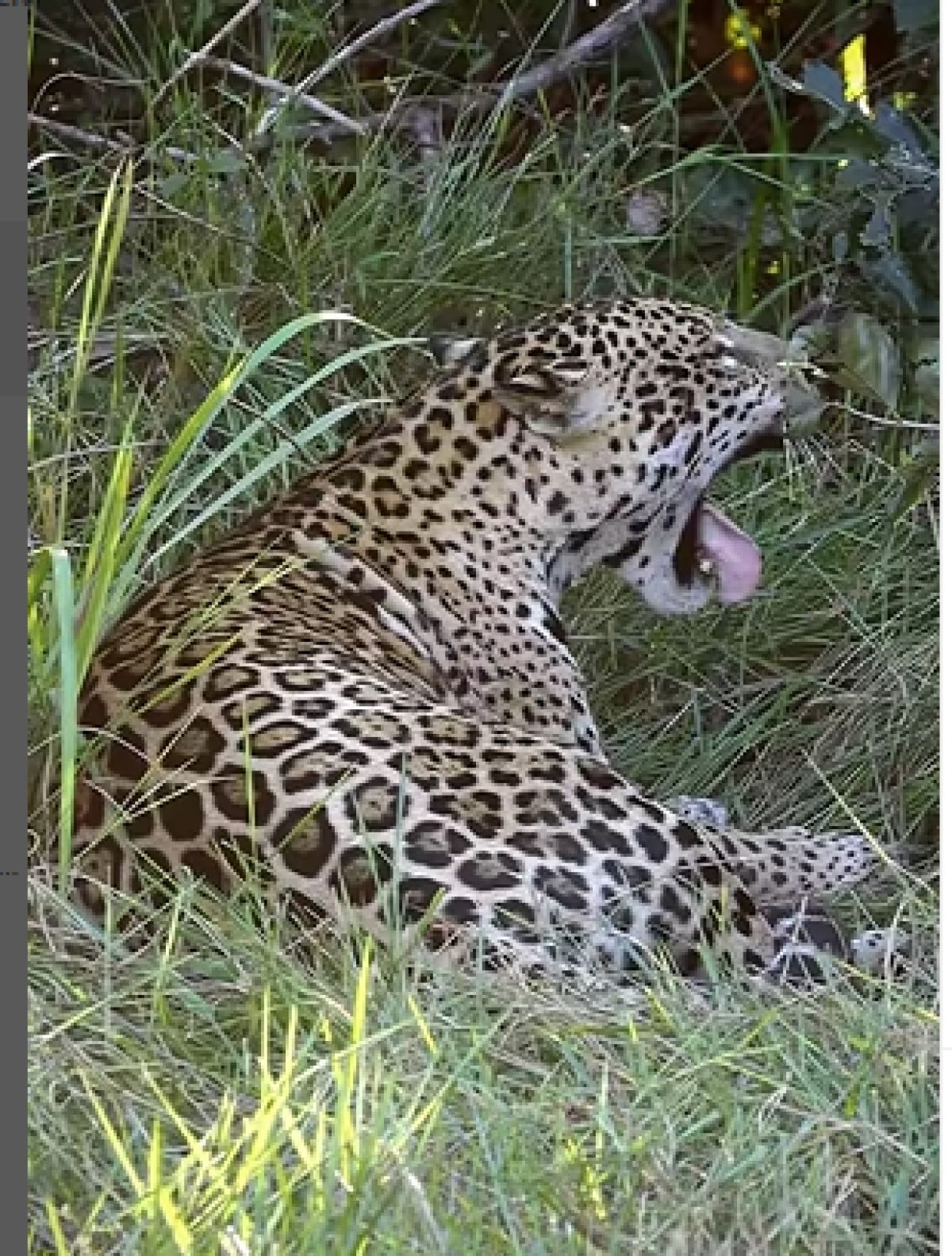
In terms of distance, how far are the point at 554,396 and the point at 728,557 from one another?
524mm

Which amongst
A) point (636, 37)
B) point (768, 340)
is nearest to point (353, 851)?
point (768, 340)

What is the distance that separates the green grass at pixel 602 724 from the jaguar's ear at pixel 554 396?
383 mm

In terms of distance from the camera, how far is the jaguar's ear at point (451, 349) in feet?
19.0

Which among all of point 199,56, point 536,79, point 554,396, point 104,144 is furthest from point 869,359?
point 536,79

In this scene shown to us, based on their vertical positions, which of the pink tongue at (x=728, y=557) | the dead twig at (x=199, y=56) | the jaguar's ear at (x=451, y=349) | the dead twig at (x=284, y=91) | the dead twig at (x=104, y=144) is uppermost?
the dead twig at (x=199, y=56)

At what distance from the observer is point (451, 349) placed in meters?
5.82

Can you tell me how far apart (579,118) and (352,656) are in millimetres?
2228

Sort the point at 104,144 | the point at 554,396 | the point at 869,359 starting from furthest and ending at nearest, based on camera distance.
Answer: the point at 104,144
the point at 554,396
the point at 869,359

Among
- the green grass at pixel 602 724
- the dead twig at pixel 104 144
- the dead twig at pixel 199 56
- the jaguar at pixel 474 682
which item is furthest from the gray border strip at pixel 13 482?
the dead twig at pixel 104 144

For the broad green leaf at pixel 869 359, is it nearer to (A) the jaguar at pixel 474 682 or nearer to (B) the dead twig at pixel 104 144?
(A) the jaguar at pixel 474 682

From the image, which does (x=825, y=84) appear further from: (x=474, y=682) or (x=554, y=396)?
(x=474, y=682)

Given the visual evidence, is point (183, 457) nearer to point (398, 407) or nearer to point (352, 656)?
point (398, 407)

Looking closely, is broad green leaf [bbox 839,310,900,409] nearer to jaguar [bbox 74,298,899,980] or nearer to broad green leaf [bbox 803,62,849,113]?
jaguar [bbox 74,298,899,980]

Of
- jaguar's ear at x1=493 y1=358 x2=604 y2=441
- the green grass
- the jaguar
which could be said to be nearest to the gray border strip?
the green grass
